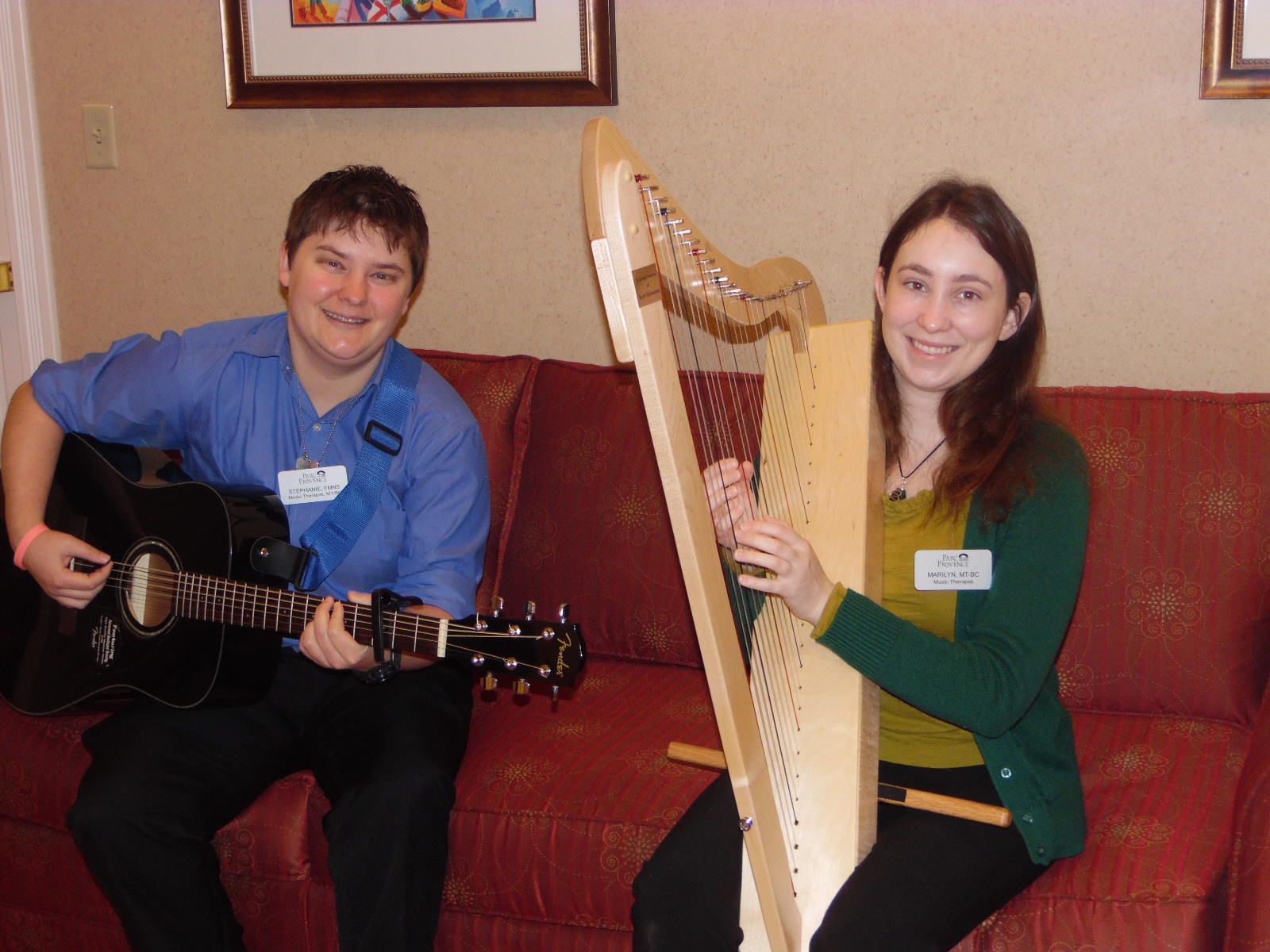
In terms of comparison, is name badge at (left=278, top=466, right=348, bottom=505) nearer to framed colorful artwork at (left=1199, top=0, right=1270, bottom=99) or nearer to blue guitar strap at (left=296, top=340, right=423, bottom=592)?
blue guitar strap at (left=296, top=340, right=423, bottom=592)

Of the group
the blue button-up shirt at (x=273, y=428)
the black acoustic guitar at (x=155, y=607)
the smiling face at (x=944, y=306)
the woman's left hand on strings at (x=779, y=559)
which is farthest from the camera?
the blue button-up shirt at (x=273, y=428)

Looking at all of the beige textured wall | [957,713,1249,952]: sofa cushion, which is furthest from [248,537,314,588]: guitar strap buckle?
[957,713,1249,952]: sofa cushion

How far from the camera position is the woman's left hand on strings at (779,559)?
4.23ft

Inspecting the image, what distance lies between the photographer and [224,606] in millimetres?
1837

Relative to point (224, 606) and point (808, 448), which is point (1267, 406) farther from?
point (224, 606)

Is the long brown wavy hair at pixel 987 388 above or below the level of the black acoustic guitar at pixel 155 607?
above

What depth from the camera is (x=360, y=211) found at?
1.93 metres

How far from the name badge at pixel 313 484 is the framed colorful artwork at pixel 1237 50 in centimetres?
173

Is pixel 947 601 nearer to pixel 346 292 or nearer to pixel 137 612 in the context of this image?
pixel 346 292

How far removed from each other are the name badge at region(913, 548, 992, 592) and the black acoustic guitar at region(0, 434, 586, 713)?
1.80 ft

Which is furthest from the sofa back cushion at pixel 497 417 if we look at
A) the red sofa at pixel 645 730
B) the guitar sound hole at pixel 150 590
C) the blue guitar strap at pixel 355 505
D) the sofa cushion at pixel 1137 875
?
the sofa cushion at pixel 1137 875

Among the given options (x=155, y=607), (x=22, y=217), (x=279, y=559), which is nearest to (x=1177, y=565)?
(x=279, y=559)

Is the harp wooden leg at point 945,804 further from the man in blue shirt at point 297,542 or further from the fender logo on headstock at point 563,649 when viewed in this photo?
the man in blue shirt at point 297,542

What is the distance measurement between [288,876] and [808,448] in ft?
3.34
